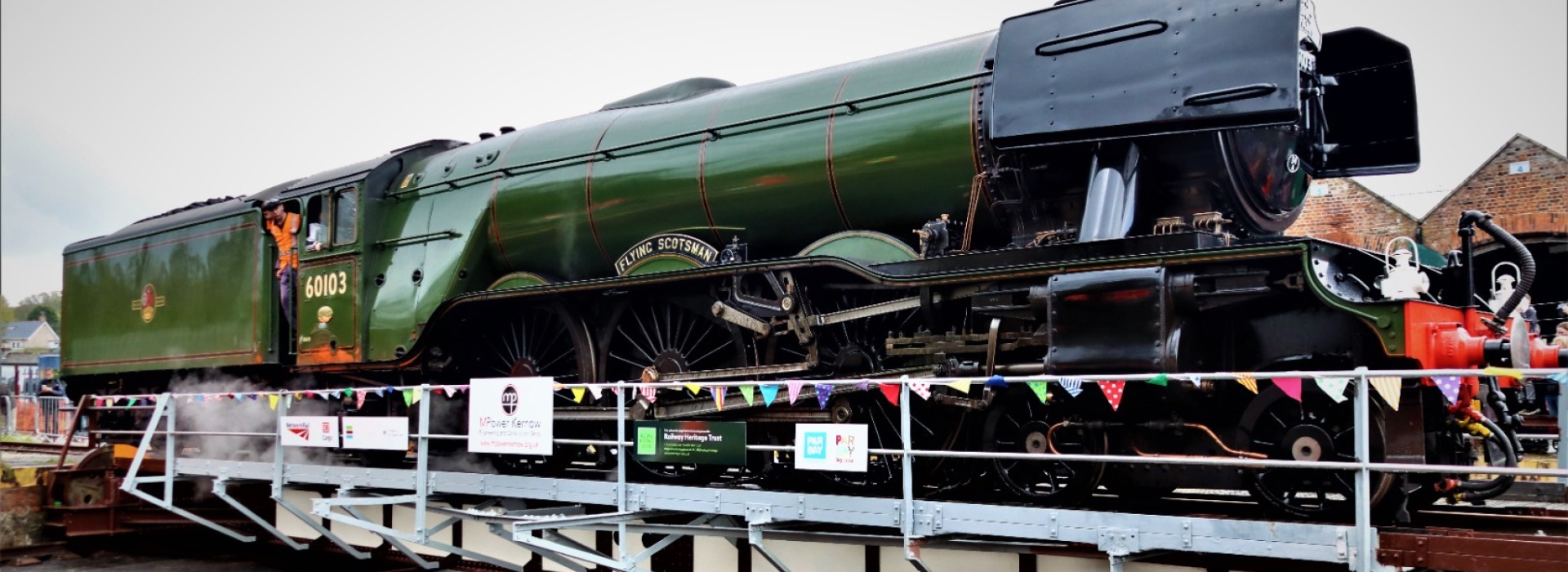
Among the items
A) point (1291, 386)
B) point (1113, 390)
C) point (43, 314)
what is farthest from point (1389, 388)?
point (43, 314)

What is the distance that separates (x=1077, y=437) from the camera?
663cm

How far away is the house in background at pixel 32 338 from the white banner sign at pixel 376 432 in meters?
25.4

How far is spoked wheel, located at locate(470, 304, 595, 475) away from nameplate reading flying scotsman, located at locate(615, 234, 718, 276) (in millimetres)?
609

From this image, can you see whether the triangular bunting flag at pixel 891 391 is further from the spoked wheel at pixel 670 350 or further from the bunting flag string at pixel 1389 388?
the bunting flag string at pixel 1389 388

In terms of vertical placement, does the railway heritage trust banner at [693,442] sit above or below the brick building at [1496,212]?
below

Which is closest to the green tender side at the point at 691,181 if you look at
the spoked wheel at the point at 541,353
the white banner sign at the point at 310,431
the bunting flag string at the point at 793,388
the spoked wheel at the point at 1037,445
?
the spoked wheel at the point at 541,353

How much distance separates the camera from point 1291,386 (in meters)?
5.41

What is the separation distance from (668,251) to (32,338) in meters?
40.6

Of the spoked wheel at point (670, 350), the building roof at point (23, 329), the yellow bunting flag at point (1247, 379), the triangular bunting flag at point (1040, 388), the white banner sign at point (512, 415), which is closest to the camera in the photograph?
the yellow bunting flag at point (1247, 379)

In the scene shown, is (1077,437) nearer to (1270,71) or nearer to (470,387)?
(1270,71)

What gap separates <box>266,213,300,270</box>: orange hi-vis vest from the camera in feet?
39.1

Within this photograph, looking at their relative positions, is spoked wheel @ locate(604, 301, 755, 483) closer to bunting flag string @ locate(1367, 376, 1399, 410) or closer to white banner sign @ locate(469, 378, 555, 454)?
white banner sign @ locate(469, 378, 555, 454)

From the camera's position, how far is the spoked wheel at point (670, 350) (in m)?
8.56

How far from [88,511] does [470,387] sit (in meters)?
6.72
